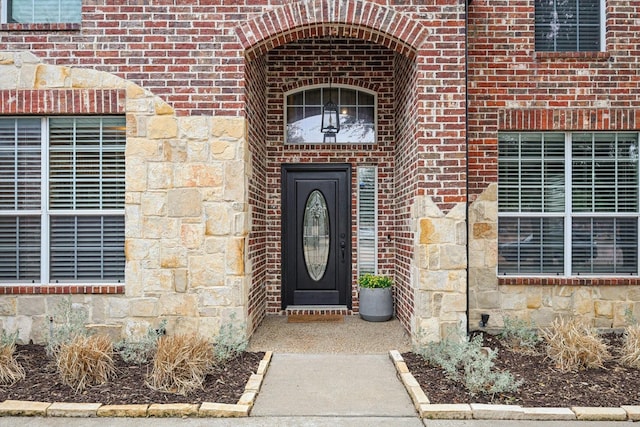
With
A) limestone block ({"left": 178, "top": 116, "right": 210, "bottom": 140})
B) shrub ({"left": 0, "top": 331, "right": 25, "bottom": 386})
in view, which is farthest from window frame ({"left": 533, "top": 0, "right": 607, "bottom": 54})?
shrub ({"left": 0, "top": 331, "right": 25, "bottom": 386})

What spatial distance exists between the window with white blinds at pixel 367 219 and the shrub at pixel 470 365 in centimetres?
193

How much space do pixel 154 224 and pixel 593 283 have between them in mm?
5188

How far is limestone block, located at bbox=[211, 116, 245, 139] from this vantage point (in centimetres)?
511

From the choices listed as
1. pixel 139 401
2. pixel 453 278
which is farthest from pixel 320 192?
pixel 139 401

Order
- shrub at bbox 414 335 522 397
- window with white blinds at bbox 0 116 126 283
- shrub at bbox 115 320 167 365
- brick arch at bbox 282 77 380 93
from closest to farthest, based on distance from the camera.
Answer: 1. shrub at bbox 414 335 522 397
2. shrub at bbox 115 320 167 365
3. window with white blinds at bbox 0 116 126 283
4. brick arch at bbox 282 77 380 93

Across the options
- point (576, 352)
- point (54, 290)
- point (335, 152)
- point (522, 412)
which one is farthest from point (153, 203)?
point (576, 352)

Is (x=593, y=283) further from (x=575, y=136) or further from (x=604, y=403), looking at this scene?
(x=604, y=403)

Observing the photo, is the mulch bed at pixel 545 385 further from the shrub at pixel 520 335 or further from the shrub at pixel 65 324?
the shrub at pixel 65 324

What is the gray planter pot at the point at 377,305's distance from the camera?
6.29m

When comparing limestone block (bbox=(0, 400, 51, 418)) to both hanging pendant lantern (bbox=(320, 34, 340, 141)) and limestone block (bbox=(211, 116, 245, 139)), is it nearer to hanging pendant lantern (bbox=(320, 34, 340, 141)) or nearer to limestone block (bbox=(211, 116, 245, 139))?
limestone block (bbox=(211, 116, 245, 139))

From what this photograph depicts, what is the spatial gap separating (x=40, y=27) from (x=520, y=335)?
629cm

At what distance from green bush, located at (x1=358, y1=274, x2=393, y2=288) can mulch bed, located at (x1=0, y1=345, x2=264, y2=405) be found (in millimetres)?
2214

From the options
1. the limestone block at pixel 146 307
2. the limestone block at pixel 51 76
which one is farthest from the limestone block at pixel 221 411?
the limestone block at pixel 51 76

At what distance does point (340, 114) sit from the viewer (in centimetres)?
677
